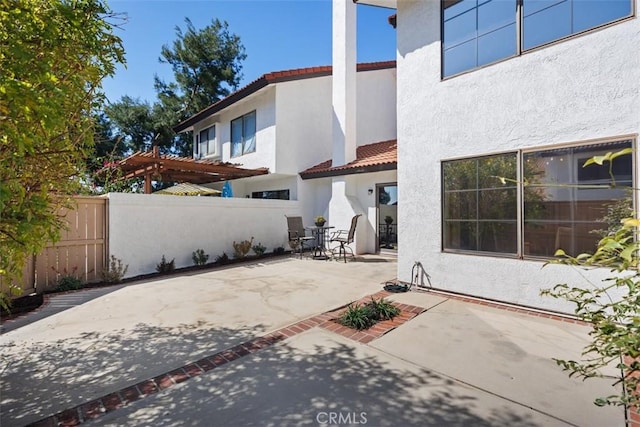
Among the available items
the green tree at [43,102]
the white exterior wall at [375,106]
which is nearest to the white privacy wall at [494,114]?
the green tree at [43,102]

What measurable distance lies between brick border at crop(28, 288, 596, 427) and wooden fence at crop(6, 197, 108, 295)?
557cm

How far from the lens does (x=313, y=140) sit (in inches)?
571

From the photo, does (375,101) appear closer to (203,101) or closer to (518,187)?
(518,187)

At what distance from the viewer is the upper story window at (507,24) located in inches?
192

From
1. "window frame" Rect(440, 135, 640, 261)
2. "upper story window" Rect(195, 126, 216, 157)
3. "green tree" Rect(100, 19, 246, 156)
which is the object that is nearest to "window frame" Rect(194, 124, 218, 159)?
"upper story window" Rect(195, 126, 216, 157)

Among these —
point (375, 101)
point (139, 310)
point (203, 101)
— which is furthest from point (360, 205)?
point (203, 101)

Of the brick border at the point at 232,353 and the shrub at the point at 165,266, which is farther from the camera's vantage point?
the shrub at the point at 165,266

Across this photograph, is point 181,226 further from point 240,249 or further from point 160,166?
point 160,166

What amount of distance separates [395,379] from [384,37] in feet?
44.8

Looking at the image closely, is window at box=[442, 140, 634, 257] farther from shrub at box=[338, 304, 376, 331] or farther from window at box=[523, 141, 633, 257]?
shrub at box=[338, 304, 376, 331]

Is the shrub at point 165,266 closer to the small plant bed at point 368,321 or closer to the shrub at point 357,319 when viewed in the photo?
the small plant bed at point 368,321

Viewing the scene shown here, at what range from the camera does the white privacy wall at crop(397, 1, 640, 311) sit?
15.2ft

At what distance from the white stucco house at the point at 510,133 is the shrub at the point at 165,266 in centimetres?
683

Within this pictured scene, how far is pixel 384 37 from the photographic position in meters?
13.1
